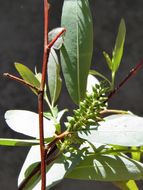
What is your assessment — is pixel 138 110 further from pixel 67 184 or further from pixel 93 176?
pixel 93 176

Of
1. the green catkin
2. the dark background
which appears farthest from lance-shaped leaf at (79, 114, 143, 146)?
the dark background

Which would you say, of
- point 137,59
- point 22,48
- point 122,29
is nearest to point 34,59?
point 22,48

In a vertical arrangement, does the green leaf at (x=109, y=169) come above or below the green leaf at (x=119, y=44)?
below

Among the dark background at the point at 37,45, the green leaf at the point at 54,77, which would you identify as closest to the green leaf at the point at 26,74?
the green leaf at the point at 54,77

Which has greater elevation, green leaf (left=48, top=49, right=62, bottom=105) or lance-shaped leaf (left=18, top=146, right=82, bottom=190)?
green leaf (left=48, top=49, right=62, bottom=105)

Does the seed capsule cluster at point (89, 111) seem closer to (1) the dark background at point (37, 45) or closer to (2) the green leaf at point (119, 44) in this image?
(2) the green leaf at point (119, 44)

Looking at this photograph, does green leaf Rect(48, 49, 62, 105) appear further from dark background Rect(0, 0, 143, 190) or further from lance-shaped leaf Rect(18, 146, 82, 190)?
dark background Rect(0, 0, 143, 190)
